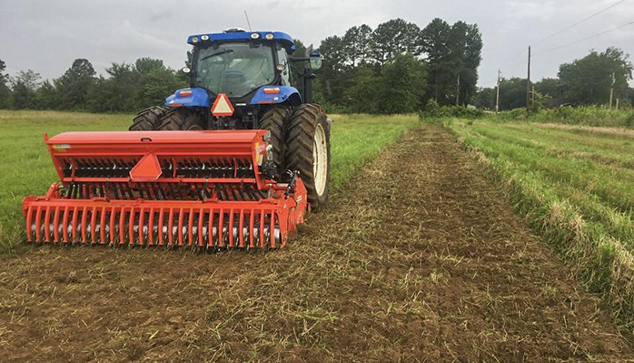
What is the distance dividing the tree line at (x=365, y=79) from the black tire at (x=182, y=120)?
49.0 metres

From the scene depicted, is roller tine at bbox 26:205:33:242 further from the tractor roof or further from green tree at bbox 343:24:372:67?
green tree at bbox 343:24:372:67

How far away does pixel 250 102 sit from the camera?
5.21m

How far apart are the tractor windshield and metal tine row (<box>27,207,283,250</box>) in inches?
80.0

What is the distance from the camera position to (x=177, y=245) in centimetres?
427

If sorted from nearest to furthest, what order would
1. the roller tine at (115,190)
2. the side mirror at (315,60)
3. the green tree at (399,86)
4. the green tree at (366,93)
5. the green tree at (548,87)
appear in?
1. the roller tine at (115,190)
2. the side mirror at (315,60)
3. the green tree at (399,86)
4. the green tree at (366,93)
5. the green tree at (548,87)

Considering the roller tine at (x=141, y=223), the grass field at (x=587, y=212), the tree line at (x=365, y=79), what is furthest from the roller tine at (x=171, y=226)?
the tree line at (x=365, y=79)

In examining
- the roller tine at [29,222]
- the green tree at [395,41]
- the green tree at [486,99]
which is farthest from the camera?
the green tree at [486,99]

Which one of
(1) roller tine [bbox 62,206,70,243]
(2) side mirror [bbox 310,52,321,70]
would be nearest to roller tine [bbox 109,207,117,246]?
(1) roller tine [bbox 62,206,70,243]

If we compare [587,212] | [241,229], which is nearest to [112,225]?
[241,229]

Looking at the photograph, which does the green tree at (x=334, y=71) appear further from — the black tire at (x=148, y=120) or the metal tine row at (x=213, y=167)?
the metal tine row at (x=213, y=167)

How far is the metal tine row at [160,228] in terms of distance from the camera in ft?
13.2

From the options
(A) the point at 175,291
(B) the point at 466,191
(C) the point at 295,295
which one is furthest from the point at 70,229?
(B) the point at 466,191

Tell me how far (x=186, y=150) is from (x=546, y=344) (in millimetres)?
3464

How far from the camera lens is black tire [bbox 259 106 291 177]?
15.4 ft
